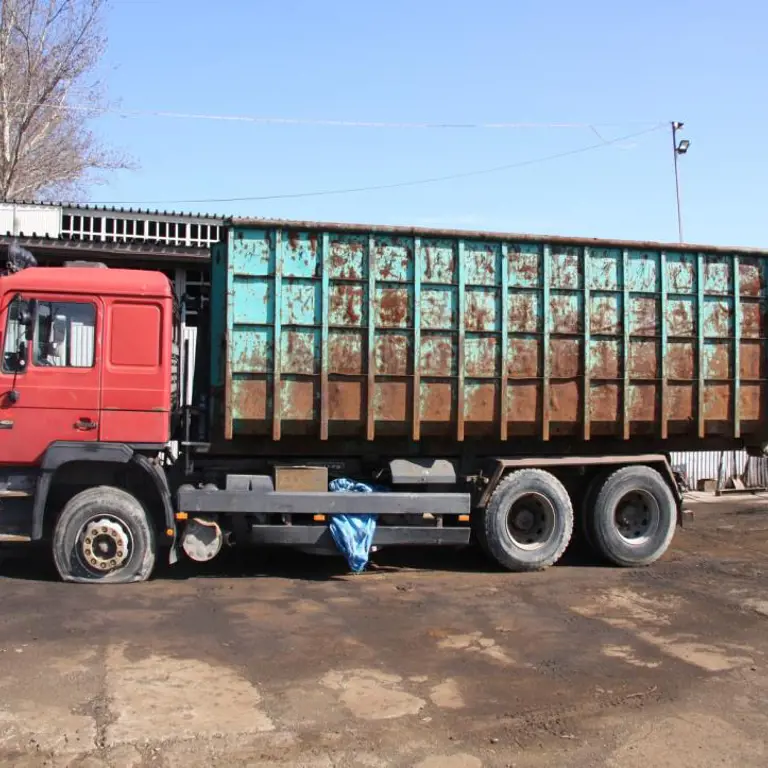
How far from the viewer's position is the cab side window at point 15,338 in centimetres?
690

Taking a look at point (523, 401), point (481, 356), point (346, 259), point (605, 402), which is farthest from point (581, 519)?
point (346, 259)

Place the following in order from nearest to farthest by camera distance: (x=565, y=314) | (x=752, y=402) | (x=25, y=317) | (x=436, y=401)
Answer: (x=25, y=317) < (x=436, y=401) < (x=565, y=314) < (x=752, y=402)

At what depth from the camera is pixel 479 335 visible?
7.87 metres

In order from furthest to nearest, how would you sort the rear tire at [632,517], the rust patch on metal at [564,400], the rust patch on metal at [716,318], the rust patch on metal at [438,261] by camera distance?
the rust patch on metal at [716,318]
the rear tire at [632,517]
the rust patch on metal at [564,400]
the rust patch on metal at [438,261]

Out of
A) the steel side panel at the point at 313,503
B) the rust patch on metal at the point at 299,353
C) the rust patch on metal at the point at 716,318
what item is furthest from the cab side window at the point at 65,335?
the rust patch on metal at the point at 716,318

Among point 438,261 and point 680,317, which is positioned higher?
point 438,261

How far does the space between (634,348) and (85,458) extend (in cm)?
573

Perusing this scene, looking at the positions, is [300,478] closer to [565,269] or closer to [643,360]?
[565,269]

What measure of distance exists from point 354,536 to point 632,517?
327 cm

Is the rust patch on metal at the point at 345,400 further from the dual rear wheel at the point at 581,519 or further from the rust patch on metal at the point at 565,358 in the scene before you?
the rust patch on metal at the point at 565,358

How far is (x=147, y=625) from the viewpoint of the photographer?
5883 mm

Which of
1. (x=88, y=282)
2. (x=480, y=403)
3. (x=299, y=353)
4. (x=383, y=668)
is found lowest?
(x=383, y=668)

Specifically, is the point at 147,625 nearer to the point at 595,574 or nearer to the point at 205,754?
the point at 205,754

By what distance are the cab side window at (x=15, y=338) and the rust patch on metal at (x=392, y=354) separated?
10.8 feet
